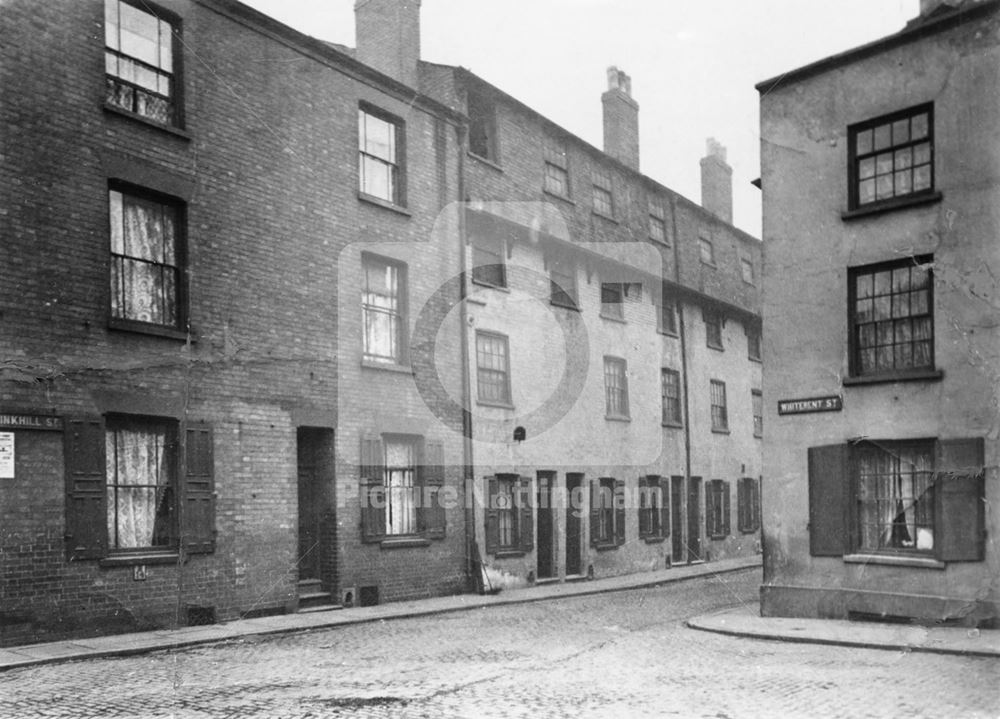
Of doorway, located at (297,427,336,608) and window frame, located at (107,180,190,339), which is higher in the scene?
window frame, located at (107,180,190,339)

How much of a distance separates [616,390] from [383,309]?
8.97 metres

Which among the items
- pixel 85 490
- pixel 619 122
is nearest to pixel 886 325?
pixel 85 490

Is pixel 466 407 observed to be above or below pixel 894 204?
below

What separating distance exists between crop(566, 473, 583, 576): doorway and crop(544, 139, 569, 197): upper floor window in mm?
6864

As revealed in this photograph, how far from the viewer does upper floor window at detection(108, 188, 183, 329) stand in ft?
44.3

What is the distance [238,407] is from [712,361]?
18147 mm

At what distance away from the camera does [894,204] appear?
14.4m

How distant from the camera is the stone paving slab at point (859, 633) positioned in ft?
39.1

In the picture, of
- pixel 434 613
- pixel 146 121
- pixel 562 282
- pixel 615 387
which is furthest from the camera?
pixel 615 387

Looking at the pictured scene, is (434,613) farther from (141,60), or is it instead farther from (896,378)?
(141,60)

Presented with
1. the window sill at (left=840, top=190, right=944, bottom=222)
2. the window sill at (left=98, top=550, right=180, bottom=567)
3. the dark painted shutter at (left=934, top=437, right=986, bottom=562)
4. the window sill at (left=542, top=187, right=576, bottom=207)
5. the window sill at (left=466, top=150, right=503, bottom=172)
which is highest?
the window sill at (left=466, top=150, right=503, bottom=172)

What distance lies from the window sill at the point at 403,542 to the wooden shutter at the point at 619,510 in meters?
7.54

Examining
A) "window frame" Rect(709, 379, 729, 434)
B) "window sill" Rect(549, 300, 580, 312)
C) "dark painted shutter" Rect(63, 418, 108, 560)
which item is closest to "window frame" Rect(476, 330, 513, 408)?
"window sill" Rect(549, 300, 580, 312)

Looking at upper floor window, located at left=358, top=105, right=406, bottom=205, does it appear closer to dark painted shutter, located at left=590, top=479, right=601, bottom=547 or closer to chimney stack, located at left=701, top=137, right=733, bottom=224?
dark painted shutter, located at left=590, top=479, right=601, bottom=547
